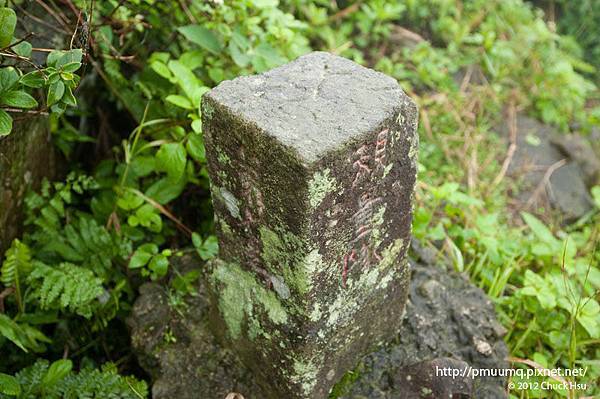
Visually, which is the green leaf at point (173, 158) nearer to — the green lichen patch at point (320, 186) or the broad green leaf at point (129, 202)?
the broad green leaf at point (129, 202)

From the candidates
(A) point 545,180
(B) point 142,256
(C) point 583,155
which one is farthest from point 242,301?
(C) point 583,155

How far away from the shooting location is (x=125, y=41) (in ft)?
10.8

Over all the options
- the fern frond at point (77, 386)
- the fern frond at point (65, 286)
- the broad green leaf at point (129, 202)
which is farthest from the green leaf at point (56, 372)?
the broad green leaf at point (129, 202)

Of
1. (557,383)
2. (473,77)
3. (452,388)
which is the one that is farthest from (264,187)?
(473,77)

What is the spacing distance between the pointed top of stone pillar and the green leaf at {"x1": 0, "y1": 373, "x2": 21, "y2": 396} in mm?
1493

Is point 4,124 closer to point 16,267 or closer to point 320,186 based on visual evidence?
point 16,267

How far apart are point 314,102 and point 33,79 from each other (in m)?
1.08

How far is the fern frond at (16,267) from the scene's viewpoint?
103 inches

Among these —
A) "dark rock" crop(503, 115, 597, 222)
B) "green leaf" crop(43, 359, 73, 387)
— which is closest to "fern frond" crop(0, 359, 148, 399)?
"green leaf" crop(43, 359, 73, 387)

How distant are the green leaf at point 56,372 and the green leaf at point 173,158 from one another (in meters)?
1.00

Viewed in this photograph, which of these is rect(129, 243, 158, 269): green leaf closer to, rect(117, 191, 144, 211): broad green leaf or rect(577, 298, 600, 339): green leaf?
rect(117, 191, 144, 211): broad green leaf

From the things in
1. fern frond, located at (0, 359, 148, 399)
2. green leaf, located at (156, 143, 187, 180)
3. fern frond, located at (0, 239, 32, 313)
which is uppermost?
green leaf, located at (156, 143, 187, 180)

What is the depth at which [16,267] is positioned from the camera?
8.66 ft

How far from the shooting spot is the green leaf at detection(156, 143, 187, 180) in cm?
258
